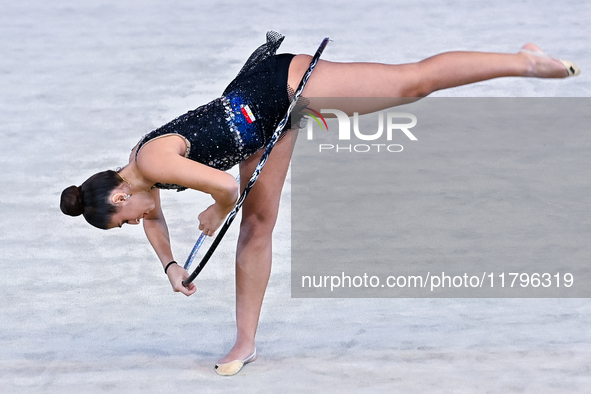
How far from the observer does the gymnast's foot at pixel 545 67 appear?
8.56ft

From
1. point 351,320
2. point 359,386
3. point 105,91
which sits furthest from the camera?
point 105,91

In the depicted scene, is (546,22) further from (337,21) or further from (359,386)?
(359,386)

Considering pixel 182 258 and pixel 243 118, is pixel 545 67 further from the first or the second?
pixel 182 258

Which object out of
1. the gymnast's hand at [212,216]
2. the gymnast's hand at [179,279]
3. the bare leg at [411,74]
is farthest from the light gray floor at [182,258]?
the bare leg at [411,74]

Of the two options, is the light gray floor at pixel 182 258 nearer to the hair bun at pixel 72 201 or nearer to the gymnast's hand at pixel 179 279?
the gymnast's hand at pixel 179 279

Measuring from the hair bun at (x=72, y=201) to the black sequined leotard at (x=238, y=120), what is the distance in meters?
0.22

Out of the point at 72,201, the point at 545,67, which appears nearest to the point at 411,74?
the point at 545,67

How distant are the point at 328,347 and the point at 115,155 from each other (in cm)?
208

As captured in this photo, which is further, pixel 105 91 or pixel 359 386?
pixel 105 91

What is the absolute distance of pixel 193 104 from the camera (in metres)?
5.11

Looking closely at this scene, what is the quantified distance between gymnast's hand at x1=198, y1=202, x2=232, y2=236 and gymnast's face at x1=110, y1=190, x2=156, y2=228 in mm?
179

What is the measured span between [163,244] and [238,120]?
52cm

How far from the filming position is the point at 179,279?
274 centimetres

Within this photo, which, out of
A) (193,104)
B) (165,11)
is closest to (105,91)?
(193,104)
